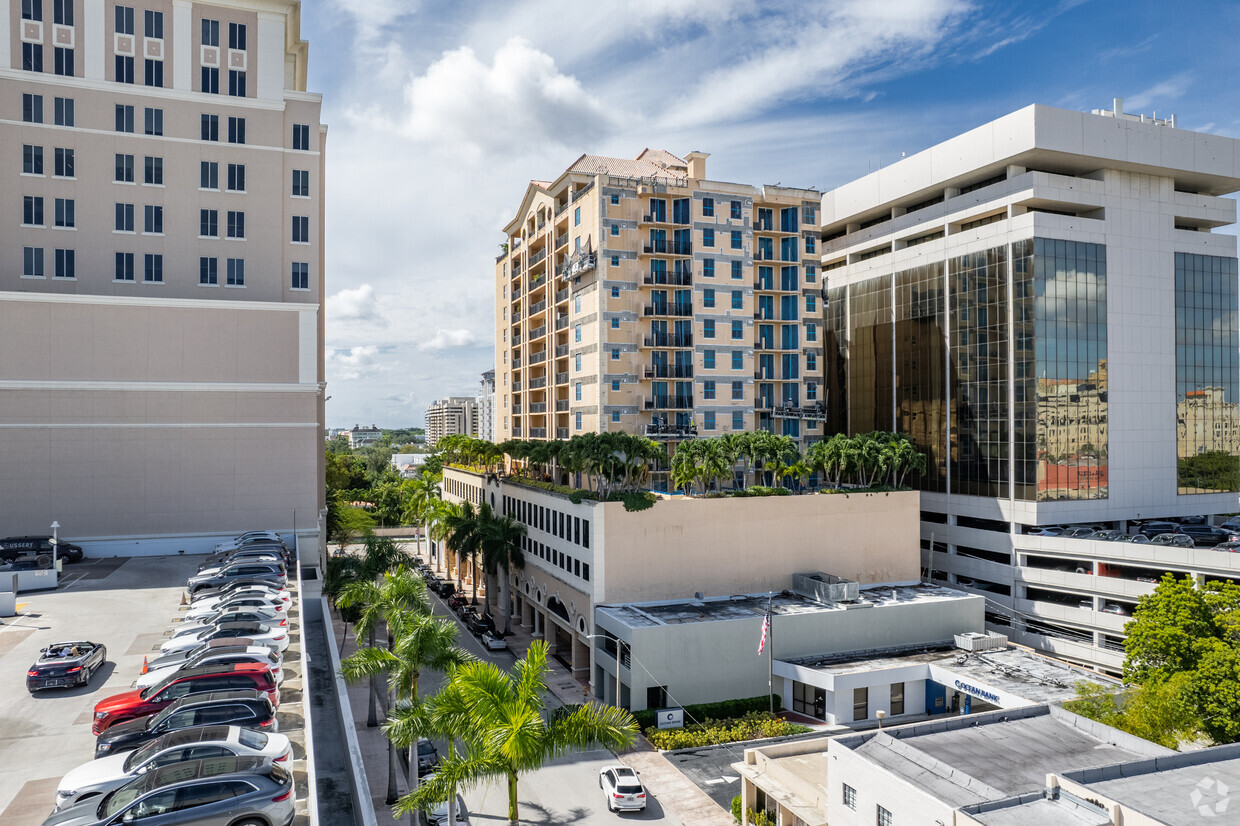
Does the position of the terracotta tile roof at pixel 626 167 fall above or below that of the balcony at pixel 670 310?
above

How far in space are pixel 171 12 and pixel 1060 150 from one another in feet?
239

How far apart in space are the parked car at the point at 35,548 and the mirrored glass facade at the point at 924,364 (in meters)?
70.5

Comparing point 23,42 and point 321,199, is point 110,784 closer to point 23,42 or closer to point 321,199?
point 321,199

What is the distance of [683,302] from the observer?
223 ft

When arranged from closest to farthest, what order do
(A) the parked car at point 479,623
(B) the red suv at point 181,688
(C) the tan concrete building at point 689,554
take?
(B) the red suv at point 181,688 < (C) the tan concrete building at point 689,554 < (A) the parked car at point 479,623

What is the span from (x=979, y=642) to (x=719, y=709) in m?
19.3

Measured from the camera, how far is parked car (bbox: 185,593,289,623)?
106 ft

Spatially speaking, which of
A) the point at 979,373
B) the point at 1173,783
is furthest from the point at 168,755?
the point at 979,373

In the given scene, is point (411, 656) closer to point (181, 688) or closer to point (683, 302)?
point (181, 688)

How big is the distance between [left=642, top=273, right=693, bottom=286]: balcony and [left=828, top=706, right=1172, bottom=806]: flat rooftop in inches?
1724

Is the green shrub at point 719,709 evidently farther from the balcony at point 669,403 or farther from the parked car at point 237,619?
the balcony at point 669,403

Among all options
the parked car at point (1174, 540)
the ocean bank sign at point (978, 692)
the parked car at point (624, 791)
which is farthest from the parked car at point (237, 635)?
the parked car at point (1174, 540)

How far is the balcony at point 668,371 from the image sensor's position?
220 ft

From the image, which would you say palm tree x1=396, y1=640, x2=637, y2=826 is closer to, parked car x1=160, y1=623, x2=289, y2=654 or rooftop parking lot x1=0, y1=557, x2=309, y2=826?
rooftop parking lot x1=0, y1=557, x2=309, y2=826
